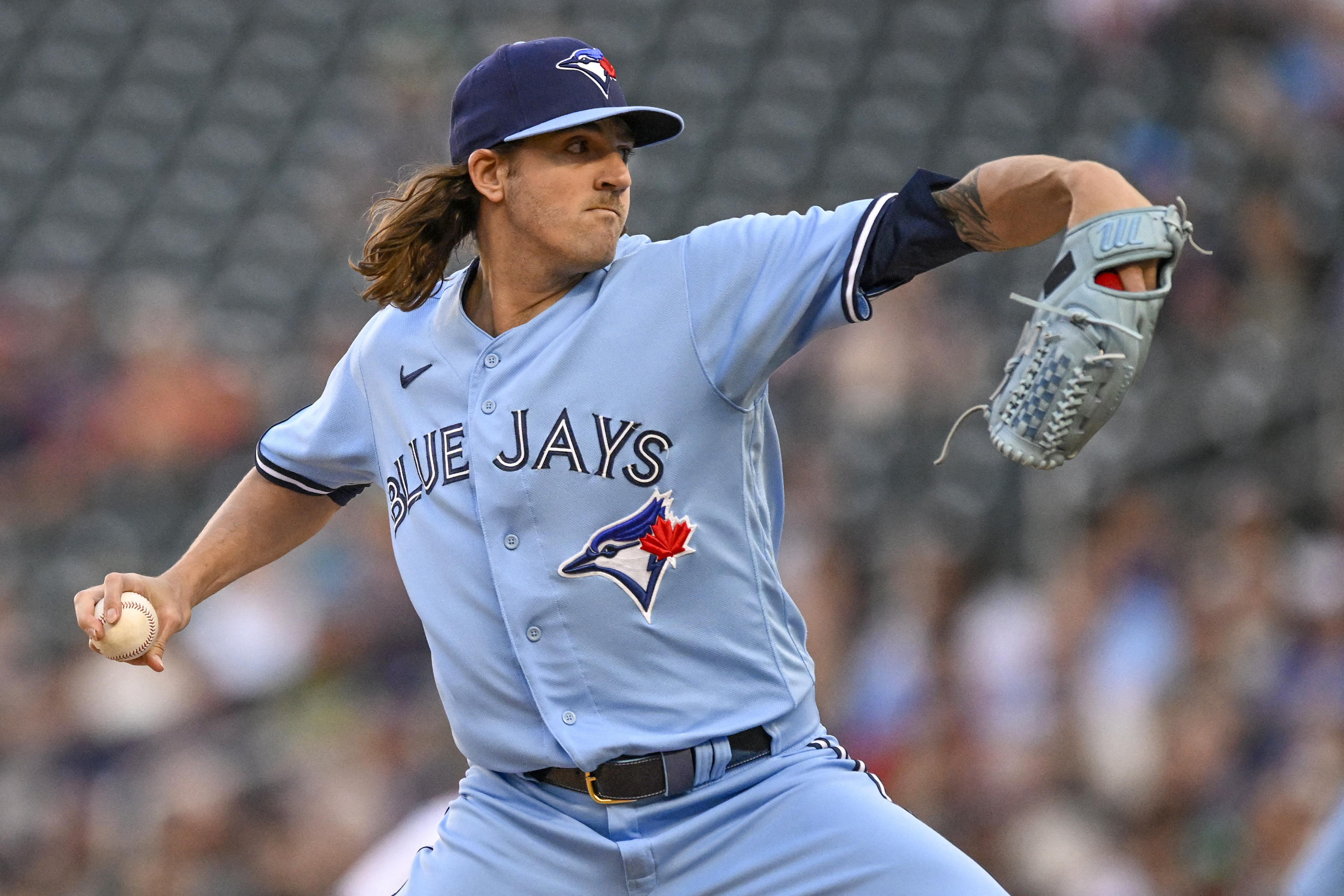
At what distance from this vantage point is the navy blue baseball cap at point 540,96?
8.09 feet

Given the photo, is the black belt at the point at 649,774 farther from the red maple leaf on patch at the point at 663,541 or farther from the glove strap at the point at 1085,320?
the glove strap at the point at 1085,320

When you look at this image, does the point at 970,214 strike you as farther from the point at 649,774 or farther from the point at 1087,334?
the point at 649,774

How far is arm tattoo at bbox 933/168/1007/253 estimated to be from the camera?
2.17 metres

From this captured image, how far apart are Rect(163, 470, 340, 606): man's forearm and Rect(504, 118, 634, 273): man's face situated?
2.31ft

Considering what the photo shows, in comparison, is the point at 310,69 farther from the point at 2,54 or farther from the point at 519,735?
the point at 519,735

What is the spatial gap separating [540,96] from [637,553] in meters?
0.74

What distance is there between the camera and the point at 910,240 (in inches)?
88.3

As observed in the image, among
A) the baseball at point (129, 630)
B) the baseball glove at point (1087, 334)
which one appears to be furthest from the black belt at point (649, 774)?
the baseball at point (129, 630)

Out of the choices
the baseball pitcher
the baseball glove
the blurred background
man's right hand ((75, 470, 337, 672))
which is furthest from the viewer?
the blurred background

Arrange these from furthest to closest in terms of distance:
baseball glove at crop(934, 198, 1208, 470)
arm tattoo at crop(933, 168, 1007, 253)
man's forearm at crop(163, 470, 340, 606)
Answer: man's forearm at crop(163, 470, 340, 606) < arm tattoo at crop(933, 168, 1007, 253) < baseball glove at crop(934, 198, 1208, 470)

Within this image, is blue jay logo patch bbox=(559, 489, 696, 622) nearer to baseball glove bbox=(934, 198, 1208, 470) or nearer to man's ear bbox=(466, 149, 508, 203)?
baseball glove bbox=(934, 198, 1208, 470)

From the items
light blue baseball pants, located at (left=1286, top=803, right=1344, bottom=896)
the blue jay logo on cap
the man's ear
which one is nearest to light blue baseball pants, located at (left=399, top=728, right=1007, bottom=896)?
light blue baseball pants, located at (left=1286, top=803, right=1344, bottom=896)

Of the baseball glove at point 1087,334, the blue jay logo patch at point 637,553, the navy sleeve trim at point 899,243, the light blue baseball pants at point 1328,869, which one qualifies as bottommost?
the light blue baseball pants at point 1328,869

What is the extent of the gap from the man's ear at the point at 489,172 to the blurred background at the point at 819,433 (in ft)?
10.2
